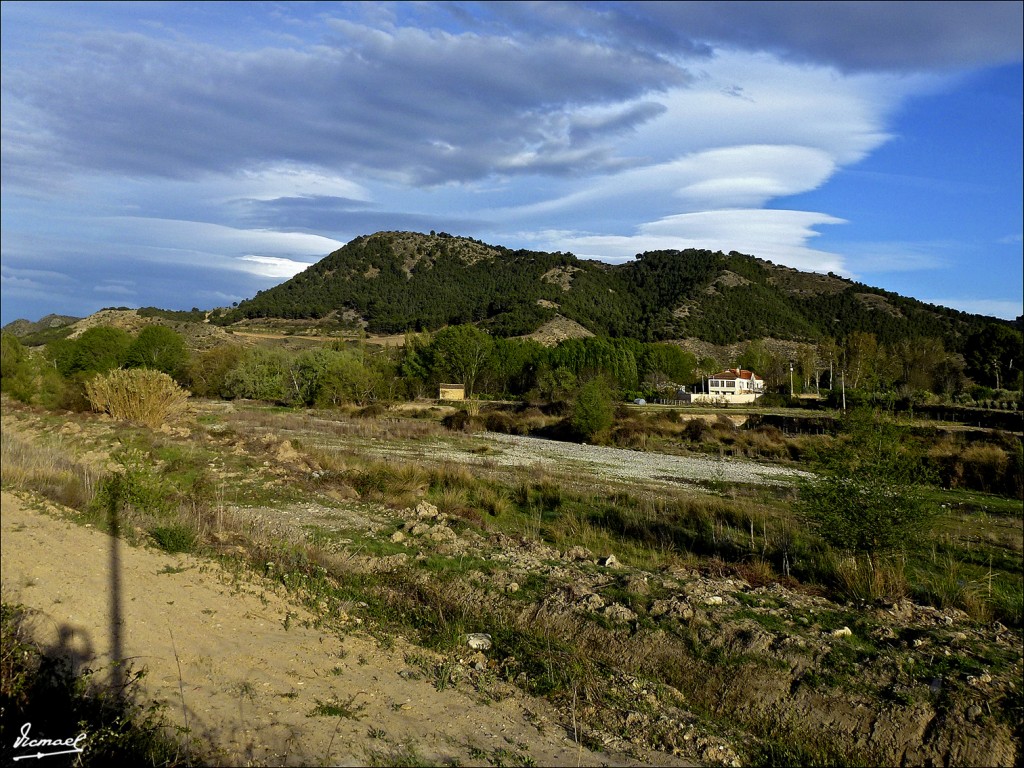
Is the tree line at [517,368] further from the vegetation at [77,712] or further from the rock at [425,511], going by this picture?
the vegetation at [77,712]

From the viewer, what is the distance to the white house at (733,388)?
7656cm

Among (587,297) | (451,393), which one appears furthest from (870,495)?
(587,297)

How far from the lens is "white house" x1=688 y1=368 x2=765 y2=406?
76.6 meters

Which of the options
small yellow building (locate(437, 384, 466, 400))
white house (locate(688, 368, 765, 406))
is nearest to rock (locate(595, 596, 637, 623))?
small yellow building (locate(437, 384, 466, 400))

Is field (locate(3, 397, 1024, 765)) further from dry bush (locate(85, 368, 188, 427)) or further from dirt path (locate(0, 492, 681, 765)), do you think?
dry bush (locate(85, 368, 188, 427))

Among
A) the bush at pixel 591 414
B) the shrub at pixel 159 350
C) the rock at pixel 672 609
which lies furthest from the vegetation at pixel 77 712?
the shrub at pixel 159 350

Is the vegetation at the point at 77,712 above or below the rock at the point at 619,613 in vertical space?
above

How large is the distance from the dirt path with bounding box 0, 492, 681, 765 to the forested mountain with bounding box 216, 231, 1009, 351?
110420 mm

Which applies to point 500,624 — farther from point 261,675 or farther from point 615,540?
point 615,540

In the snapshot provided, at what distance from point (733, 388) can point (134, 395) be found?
239ft

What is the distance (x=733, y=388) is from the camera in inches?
3255

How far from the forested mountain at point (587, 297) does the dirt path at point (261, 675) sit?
110 meters

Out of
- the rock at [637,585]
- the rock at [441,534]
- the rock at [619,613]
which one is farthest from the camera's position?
the rock at [441,534]

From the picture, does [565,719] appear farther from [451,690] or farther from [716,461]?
[716,461]
